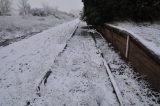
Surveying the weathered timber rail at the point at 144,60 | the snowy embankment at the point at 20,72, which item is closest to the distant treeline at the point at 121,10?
the weathered timber rail at the point at 144,60

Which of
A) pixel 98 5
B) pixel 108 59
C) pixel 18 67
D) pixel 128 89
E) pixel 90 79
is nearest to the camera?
pixel 128 89

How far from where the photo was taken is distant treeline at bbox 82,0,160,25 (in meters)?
10.1

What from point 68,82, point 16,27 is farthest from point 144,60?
point 16,27

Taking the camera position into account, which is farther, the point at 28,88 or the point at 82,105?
the point at 28,88

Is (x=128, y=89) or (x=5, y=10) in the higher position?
(x=5, y=10)

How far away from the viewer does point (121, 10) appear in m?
11.3

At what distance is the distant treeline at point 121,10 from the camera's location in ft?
33.2

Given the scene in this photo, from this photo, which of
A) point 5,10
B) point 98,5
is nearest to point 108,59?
point 98,5

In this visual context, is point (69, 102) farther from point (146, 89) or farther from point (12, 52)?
point (12, 52)

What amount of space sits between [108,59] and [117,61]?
1.41 ft

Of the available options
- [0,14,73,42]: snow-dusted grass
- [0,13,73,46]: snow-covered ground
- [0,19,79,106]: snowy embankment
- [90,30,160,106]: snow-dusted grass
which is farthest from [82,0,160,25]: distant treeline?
[0,14,73,42]: snow-dusted grass

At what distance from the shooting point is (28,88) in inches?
189

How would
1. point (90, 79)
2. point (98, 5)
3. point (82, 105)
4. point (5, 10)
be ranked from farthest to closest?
point (5, 10) < point (98, 5) < point (90, 79) < point (82, 105)

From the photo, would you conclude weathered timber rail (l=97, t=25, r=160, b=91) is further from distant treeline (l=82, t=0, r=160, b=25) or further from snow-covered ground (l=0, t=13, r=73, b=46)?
snow-covered ground (l=0, t=13, r=73, b=46)
